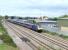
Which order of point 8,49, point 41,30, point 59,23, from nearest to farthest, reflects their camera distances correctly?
point 8,49, point 41,30, point 59,23

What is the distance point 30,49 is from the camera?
761 inches

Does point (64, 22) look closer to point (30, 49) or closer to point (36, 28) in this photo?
point (36, 28)

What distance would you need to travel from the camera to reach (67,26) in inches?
2061

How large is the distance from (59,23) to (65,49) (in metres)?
32.9

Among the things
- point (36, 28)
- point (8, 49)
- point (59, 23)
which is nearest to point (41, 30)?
Answer: point (36, 28)

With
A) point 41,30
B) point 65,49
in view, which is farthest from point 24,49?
point 41,30

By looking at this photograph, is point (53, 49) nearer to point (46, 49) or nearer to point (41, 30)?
point (46, 49)

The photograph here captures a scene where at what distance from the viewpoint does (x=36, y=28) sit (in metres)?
44.8

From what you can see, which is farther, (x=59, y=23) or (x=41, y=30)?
(x=59, y=23)

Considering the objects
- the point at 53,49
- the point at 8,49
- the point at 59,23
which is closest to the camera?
the point at 53,49

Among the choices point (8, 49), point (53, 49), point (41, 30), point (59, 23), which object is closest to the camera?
point (53, 49)

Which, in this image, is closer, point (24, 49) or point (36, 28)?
point (24, 49)

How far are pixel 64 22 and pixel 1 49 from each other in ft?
109

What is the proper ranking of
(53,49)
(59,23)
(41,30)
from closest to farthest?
(53,49) → (41,30) → (59,23)
